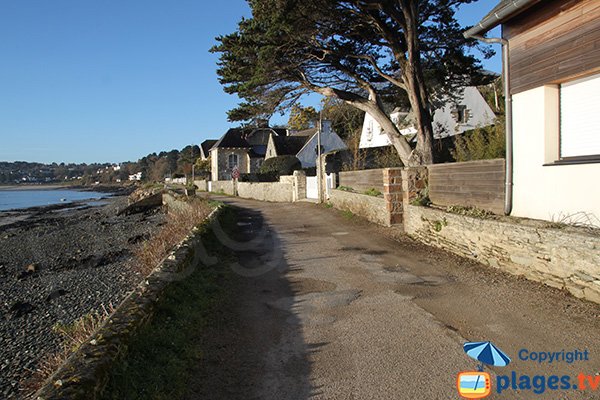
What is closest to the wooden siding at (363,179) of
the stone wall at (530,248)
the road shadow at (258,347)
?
the stone wall at (530,248)

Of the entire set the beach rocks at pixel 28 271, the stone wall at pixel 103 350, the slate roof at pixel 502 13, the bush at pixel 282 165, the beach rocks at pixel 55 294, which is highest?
the slate roof at pixel 502 13

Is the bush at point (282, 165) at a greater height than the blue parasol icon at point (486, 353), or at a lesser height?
greater

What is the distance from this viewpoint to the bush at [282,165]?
131ft

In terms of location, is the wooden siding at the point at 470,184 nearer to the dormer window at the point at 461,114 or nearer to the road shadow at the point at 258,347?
the road shadow at the point at 258,347

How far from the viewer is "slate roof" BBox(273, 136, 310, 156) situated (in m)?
47.1

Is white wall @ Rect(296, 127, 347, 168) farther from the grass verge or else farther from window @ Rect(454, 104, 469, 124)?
the grass verge

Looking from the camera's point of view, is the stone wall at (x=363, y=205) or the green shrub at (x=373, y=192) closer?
the stone wall at (x=363, y=205)

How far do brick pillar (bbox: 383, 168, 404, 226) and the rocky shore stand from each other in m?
6.98

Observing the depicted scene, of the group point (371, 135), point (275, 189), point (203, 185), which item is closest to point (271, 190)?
point (275, 189)

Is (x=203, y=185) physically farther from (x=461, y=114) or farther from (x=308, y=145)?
(x=461, y=114)

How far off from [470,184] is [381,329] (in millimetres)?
5126

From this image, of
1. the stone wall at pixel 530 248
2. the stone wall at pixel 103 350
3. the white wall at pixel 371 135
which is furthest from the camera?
the white wall at pixel 371 135

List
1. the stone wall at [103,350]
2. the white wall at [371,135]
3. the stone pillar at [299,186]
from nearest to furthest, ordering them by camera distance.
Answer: the stone wall at [103,350]
the stone pillar at [299,186]
the white wall at [371,135]

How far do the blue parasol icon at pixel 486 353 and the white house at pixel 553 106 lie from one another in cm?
298
